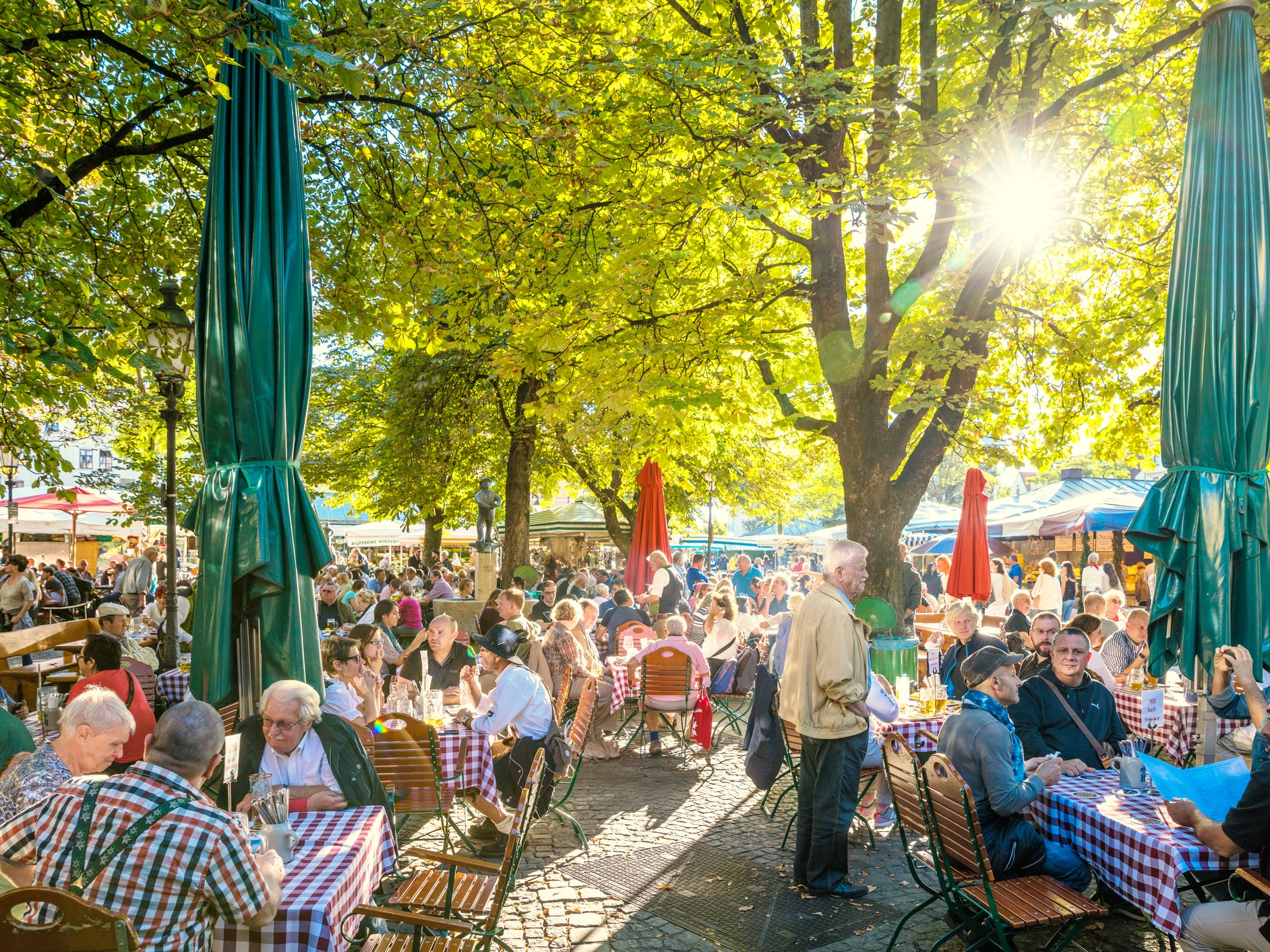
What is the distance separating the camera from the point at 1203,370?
4824 mm

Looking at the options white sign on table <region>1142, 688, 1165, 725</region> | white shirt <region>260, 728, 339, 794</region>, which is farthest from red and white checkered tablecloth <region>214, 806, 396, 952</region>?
white sign on table <region>1142, 688, 1165, 725</region>

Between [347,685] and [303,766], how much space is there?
86.6 inches

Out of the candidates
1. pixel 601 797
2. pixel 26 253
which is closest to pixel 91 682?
pixel 26 253

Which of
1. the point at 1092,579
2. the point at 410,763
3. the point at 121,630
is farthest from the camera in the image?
the point at 1092,579

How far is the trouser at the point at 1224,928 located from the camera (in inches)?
141

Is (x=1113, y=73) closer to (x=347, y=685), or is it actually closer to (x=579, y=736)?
(x=579, y=736)

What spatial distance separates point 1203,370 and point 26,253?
698 centimetres

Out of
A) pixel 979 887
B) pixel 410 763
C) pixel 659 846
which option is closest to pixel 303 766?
pixel 410 763

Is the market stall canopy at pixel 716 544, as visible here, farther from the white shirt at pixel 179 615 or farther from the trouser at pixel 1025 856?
the trouser at pixel 1025 856

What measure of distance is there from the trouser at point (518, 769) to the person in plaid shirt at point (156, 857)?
3377 mm

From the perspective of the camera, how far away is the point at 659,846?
6.61m

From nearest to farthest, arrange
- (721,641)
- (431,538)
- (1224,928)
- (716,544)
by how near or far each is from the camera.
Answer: (1224,928), (721,641), (431,538), (716,544)

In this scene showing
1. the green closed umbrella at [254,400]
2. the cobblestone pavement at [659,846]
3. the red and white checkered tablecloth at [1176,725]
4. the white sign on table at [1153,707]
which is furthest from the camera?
the red and white checkered tablecloth at [1176,725]

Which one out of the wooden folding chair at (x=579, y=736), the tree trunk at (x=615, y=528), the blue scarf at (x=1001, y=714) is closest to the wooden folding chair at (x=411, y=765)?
the wooden folding chair at (x=579, y=736)
